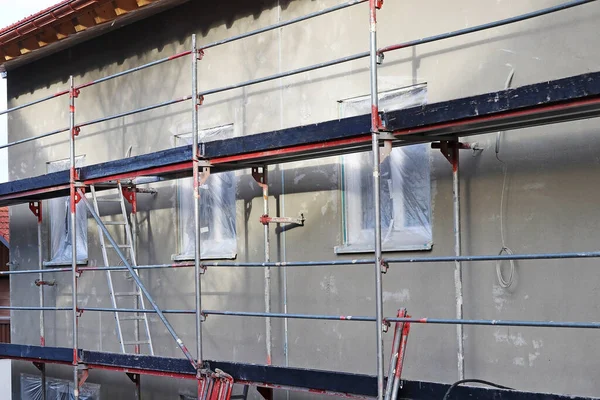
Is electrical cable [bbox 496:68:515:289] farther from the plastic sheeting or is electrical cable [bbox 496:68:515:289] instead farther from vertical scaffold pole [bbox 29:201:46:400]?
vertical scaffold pole [bbox 29:201:46:400]

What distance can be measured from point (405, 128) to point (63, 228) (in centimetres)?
760

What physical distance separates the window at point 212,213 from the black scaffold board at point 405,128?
67cm

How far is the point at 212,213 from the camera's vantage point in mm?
10484

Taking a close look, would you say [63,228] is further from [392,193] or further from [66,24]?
[392,193]

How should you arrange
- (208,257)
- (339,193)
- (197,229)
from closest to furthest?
(197,229) < (339,193) < (208,257)

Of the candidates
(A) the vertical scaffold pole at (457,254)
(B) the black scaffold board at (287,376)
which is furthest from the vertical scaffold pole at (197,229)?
(A) the vertical scaffold pole at (457,254)

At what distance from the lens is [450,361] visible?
7.72 meters

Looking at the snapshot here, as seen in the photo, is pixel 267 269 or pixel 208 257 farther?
pixel 208 257

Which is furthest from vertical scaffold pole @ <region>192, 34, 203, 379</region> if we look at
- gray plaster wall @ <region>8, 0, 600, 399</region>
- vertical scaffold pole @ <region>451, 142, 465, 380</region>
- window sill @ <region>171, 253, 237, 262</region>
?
vertical scaffold pole @ <region>451, 142, 465, 380</region>

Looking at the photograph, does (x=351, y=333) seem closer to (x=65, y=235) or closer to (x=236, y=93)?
(x=236, y=93)

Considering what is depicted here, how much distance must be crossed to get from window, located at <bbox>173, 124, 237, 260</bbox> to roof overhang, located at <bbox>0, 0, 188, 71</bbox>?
1.69 m

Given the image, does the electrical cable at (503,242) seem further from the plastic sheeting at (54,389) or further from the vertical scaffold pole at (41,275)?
the vertical scaffold pole at (41,275)

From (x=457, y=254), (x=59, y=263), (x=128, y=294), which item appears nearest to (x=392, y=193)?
(x=457, y=254)

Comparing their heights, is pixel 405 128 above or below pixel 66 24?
below
